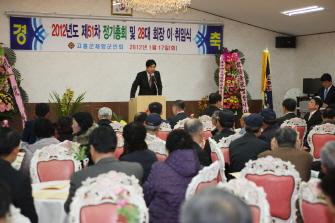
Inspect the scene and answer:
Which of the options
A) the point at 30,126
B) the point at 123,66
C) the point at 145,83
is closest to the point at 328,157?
the point at 30,126

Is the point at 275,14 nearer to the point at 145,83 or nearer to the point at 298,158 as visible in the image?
the point at 145,83

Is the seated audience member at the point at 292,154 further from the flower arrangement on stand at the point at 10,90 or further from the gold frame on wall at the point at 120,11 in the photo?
the gold frame on wall at the point at 120,11

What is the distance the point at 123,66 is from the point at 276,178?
7.76 metres

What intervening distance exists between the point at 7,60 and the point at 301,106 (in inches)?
282

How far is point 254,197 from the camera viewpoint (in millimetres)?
2309

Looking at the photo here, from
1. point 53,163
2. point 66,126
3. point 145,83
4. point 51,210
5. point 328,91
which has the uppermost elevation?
point 145,83

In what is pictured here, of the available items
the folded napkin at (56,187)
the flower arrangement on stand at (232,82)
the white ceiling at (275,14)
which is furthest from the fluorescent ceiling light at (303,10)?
the folded napkin at (56,187)

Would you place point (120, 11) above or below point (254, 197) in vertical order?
above

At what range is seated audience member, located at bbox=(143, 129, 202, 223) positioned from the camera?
283 cm

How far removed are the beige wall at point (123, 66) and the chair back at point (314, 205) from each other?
829cm

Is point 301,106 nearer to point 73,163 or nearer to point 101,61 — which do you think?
point 101,61

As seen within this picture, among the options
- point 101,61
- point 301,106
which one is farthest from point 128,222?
point 301,106

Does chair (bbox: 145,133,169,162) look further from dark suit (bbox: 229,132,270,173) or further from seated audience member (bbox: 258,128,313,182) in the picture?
seated audience member (bbox: 258,128,313,182)

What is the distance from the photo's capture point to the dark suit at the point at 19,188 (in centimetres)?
258
